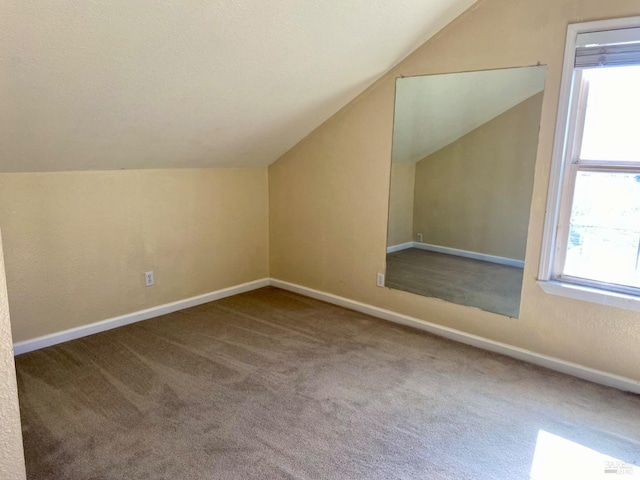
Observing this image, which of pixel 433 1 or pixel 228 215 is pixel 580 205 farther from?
pixel 228 215

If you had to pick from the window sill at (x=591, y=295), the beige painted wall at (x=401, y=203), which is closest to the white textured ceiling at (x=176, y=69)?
the beige painted wall at (x=401, y=203)

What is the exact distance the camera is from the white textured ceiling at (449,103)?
8.80 ft

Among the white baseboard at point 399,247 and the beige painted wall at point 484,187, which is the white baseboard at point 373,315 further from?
the beige painted wall at point 484,187

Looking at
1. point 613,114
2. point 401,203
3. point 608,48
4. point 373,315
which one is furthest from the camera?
point 373,315

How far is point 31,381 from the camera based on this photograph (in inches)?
96.7

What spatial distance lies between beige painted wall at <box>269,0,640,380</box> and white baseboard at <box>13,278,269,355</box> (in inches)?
19.5

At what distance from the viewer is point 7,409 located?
1.12 metres

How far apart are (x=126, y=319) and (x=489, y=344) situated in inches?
104

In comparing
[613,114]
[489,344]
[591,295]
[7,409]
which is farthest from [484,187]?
[7,409]

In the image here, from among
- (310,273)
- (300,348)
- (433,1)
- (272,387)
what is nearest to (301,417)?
(272,387)

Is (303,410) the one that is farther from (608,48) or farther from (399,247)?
(608,48)

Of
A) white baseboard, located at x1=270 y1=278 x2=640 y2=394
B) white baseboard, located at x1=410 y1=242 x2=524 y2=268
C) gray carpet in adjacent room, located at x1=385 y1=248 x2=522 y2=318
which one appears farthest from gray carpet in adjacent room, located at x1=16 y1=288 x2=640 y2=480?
white baseboard, located at x1=410 y1=242 x2=524 y2=268

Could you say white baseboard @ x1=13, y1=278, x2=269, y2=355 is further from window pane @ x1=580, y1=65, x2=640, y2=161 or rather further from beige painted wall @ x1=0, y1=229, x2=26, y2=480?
window pane @ x1=580, y1=65, x2=640, y2=161

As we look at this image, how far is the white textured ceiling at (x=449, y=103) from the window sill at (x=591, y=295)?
117 cm
